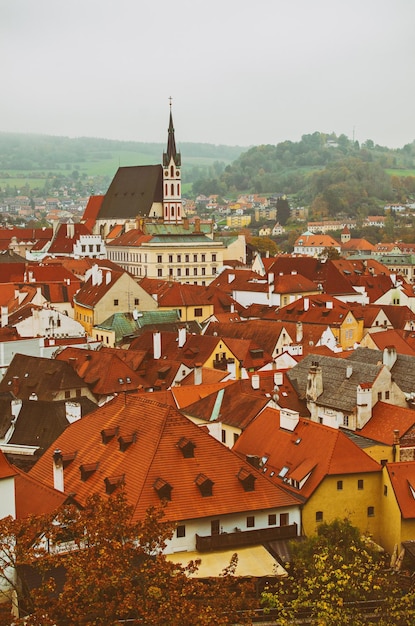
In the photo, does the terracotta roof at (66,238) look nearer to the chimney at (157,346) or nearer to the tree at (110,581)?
the chimney at (157,346)

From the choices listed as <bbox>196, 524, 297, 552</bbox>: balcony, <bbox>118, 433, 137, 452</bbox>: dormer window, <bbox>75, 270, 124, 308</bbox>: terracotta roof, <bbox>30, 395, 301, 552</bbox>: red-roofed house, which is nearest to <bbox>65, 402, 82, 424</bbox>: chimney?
<bbox>30, 395, 301, 552</bbox>: red-roofed house

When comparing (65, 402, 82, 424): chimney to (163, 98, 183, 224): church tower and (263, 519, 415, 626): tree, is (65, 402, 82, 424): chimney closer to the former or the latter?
(263, 519, 415, 626): tree

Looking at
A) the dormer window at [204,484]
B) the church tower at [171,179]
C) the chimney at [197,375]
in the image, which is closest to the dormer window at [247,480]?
the dormer window at [204,484]

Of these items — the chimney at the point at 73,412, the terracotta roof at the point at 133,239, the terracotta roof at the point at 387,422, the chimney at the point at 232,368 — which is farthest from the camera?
the terracotta roof at the point at 133,239

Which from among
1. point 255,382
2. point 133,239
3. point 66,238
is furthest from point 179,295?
point 66,238

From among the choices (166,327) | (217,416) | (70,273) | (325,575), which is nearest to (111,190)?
(70,273)

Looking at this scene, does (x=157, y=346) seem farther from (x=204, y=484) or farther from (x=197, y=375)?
(x=204, y=484)
